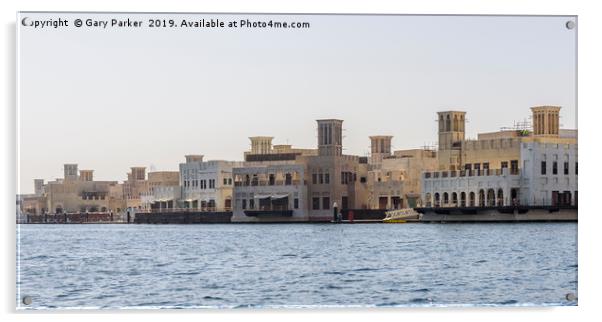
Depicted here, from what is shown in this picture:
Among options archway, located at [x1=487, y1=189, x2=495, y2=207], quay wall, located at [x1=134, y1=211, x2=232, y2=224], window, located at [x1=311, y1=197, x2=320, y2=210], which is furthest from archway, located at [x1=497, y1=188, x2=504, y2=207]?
quay wall, located at [x1=134, y1=211, x2=232, y2=224]

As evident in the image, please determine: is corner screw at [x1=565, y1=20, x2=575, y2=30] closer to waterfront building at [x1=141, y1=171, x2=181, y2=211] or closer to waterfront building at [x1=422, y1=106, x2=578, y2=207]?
waterfront building at [x1=422, y1=106, x2=578, y2=207]

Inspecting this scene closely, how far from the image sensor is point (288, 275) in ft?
40.5

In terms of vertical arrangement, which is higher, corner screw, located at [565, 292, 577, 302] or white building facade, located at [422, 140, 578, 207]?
white building facade, located at [422, 140, 578, 207]

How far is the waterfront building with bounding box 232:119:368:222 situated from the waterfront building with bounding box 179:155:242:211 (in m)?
0.33

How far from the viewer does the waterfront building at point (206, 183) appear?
663 inches

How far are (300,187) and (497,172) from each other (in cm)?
567

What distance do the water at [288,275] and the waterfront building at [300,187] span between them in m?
3.18

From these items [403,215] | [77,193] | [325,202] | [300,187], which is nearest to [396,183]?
[325,202]

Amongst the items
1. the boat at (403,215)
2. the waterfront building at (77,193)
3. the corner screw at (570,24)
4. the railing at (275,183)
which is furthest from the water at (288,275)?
the boat at (403,215)

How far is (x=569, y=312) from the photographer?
32.4ft

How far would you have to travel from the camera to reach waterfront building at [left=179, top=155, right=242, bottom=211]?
1683 centimetres

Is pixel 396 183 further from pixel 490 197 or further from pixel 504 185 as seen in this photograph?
pixel 490 197

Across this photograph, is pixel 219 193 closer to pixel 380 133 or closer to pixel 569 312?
pixel 380 133
